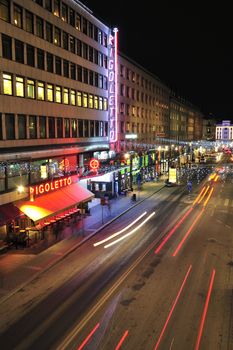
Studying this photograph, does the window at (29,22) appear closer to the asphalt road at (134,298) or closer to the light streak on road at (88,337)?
the asphalt road at (134,298)

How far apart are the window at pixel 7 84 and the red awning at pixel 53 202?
8223 millimetres

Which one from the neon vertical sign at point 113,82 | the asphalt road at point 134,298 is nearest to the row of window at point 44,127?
the neon vertical sign at point 113,82

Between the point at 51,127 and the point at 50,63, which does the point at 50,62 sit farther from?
the point at 51,127

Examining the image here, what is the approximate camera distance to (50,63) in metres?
33.5

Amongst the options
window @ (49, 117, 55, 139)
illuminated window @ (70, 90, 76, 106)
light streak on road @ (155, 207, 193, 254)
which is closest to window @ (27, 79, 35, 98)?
window @ (49, 117, 55, 139)

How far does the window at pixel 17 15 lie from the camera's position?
91.5 feet

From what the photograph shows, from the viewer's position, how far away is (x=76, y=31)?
126 feet

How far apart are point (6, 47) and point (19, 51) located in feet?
5.48

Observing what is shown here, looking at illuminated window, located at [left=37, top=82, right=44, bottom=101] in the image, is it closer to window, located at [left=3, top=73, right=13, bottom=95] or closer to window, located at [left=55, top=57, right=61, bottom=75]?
window, located at [left=55, top=57, right=61, bottom=75]

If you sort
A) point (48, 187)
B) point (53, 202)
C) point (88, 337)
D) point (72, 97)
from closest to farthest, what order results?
point (88, 337), point (53, 202), point (48, 187), point (72, 97)

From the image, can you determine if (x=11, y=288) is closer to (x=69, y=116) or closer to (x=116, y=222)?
(x=116, y=222)

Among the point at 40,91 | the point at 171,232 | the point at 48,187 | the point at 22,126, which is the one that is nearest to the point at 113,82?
the point at 40,91

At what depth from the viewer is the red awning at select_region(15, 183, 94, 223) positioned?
25531 mm

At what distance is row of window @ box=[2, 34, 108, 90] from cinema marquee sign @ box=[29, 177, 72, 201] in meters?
9.76
